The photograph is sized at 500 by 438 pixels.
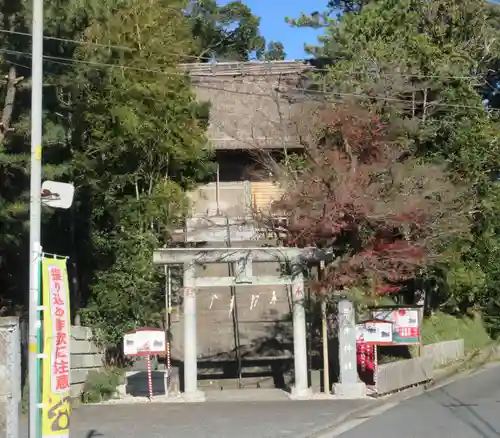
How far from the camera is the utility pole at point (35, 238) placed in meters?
7.91

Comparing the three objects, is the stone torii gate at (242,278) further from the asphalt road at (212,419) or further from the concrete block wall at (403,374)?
the concrete block wall at (403,374)

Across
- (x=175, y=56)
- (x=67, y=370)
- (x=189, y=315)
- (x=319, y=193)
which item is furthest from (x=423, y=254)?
(x=67, y=370)

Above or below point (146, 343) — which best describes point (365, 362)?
below

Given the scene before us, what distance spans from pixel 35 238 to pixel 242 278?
9.20 m

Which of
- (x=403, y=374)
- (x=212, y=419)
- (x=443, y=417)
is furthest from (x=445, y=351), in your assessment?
(x=212, y=419)

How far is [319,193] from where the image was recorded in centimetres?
1805

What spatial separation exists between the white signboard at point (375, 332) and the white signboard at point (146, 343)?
4.75 meters

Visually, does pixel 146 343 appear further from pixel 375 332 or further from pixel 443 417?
pixel 443 417

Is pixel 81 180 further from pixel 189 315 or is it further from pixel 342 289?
pixel 342 289

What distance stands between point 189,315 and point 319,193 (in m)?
4.50

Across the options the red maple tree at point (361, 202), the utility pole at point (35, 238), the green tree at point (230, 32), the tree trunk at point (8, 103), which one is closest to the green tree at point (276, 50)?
the green tree at point (230, 32)

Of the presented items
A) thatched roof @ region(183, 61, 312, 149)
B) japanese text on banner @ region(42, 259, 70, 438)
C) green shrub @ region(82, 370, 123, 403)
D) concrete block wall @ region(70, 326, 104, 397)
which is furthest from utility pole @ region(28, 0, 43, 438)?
thatched roof @ region(183, 61, 312, 149)

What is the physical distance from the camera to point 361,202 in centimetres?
1739

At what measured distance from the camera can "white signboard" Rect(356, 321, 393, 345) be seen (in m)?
17.1
